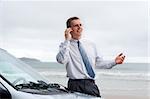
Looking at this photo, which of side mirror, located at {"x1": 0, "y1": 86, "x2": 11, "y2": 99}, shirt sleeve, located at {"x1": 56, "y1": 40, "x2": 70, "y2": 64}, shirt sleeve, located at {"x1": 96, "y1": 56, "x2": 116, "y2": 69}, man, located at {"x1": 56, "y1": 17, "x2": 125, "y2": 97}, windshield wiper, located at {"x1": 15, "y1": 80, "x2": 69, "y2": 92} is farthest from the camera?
shirt sleeve, located at {"x1": 96, "y1": 56, "x2": 116, "y2": 69}

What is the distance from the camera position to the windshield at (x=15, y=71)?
4156mm

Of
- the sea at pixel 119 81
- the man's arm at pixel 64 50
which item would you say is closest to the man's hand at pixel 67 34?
the man's arm at pixel 64 50

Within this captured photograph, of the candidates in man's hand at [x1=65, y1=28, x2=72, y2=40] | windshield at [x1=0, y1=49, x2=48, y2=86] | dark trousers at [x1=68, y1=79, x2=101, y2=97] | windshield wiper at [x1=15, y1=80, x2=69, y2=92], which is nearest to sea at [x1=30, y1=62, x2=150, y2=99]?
dark trousers at [x1=68, y1=79, x2=101, y2=97]

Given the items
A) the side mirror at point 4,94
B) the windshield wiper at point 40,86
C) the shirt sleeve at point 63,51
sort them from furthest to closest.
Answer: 1. the shirt sleeve at point 63,51
2. the windshield wiper at point 40,86
3. the side mirror at point 4,94

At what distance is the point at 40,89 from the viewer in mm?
4242

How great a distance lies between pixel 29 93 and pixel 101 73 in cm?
2825

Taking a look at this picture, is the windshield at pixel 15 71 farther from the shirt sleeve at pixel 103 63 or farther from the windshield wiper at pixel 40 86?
the shirt sleeve at pixel 103 63

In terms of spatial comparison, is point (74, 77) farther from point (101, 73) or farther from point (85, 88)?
point (101, 73)

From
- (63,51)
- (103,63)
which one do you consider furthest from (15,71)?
(103,63)

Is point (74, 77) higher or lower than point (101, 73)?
higher

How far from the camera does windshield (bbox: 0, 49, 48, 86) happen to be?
4156 mm

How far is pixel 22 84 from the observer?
13.7 ft

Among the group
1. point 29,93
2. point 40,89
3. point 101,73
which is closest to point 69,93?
point 40,89

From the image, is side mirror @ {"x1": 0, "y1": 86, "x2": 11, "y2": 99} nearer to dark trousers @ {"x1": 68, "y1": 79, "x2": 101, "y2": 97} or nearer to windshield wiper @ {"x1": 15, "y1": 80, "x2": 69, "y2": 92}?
windshield wiper @ {"x1": 15, "y1": 80, "x2": 69, "y2": 92}
